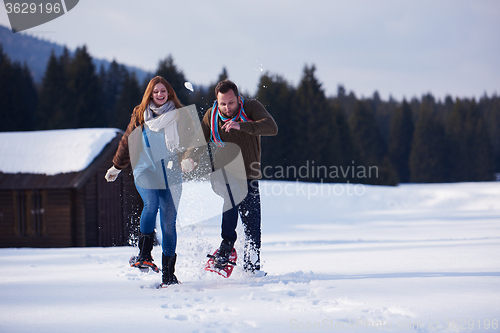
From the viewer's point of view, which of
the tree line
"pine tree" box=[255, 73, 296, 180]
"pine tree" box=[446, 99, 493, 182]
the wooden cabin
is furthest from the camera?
"pine tree" box=[446, 99, 493, 182]

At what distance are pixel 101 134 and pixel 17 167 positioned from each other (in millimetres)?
2482

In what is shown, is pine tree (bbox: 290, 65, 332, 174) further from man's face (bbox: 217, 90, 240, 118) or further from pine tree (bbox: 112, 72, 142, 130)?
man's face (bbox: 217, 90, 240, 118)

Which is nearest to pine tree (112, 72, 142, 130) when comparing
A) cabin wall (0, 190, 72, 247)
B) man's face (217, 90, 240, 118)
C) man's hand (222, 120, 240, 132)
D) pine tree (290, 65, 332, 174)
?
pine tree (290, 65, 332, 174)

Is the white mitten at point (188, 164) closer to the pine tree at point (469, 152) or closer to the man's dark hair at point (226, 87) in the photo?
the man's dark hair at point (226, 87)

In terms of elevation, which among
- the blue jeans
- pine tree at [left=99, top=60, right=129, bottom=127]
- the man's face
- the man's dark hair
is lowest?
the blue jeans

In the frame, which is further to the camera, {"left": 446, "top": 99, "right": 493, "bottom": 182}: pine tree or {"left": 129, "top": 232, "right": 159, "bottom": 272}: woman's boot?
{"left": 446, "top": 99, "right": 493, "bottom": 182}: pine tree

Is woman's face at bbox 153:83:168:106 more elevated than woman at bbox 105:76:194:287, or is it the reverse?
woman's face at bbox 153:83:168:106

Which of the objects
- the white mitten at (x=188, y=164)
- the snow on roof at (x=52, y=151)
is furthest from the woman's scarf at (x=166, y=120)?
the snow on roof at (x=52, y=151)

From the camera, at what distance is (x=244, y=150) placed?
459 centimetres

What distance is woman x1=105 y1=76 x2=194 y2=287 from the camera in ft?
13.5

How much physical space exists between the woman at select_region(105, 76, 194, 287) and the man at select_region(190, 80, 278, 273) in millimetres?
312

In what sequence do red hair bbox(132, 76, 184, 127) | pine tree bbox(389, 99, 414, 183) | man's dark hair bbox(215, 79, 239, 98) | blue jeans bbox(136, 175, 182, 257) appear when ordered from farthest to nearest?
pine tree bbox(389, 99, 414, 183)
man's dark hair bbox(215, 79, 239, 98)
red hair bbox(132, 76, 184, 127)
blue jeans bbox(136, 175, 182, 257)

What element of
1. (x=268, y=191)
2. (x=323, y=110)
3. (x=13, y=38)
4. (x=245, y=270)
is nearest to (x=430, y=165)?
(x=323, y=110)

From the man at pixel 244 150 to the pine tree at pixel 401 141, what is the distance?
54.0 metres
